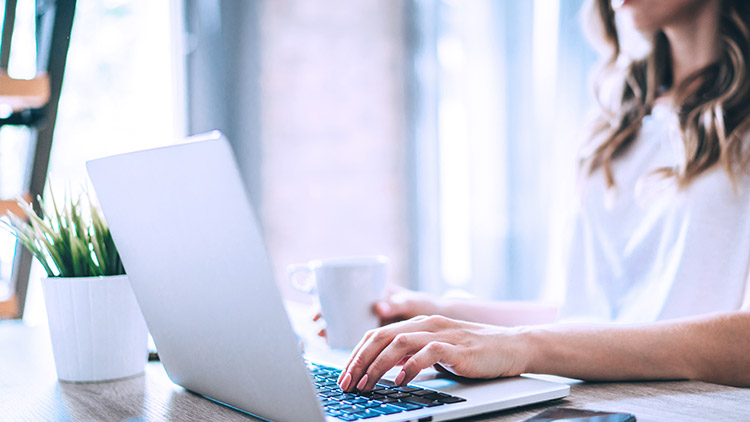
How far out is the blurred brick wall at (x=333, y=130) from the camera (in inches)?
115

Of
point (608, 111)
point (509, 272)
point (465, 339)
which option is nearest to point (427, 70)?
point (509, 272)

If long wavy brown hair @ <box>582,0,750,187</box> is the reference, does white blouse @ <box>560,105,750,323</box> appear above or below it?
below

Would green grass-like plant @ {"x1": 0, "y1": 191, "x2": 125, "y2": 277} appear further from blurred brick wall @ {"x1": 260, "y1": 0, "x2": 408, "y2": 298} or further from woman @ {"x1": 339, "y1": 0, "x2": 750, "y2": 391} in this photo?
blurred brick wall @ {"x1": 260, "y1": 0, "x2": 408, "y2": 298}

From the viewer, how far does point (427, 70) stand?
3.14 m

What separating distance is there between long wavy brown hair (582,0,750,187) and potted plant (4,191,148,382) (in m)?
0.87

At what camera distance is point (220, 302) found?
55 cm

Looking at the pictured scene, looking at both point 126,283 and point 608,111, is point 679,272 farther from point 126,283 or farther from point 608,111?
point 126,283

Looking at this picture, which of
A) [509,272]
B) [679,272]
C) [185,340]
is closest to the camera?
[185,340]

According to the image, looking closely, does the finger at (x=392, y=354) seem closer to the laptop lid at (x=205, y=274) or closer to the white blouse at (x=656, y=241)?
the laptop lid at (x=205, y=274)

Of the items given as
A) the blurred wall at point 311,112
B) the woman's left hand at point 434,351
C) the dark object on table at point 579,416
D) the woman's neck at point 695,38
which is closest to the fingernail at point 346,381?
the woman's left hand at point 434,351

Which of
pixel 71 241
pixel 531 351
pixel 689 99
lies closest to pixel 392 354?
pixel 531 351

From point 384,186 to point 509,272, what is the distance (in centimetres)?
80

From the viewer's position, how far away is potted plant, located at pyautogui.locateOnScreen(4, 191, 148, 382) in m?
0.76

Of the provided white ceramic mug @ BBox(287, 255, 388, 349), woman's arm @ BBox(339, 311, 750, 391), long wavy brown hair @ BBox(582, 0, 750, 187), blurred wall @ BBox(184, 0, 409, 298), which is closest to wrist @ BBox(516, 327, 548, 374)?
woman's arm @ BBox(339, 311, 750, 391)
